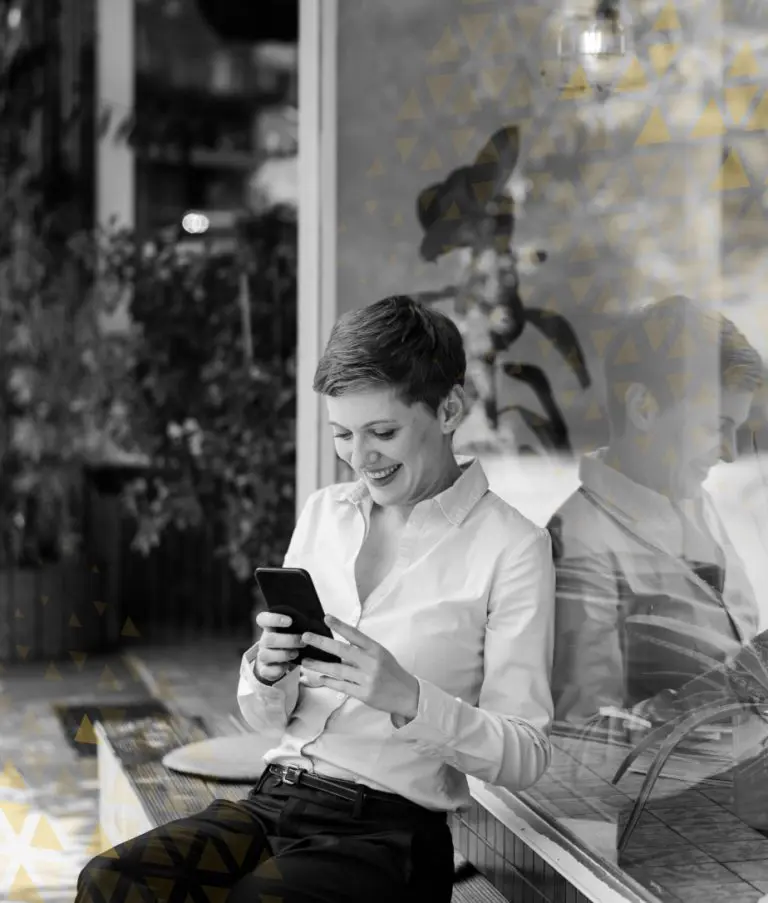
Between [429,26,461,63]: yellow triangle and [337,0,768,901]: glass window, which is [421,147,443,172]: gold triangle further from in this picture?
[429,26,461,63]: yellow triangle

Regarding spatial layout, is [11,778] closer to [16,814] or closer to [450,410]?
[16,814]

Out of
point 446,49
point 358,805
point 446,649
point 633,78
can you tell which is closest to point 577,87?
point 633,78

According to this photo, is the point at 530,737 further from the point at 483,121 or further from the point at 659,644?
the point at 483,121

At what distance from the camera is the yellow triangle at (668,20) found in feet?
5.25

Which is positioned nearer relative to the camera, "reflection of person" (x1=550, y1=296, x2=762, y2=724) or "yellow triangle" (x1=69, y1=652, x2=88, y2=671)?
"reflection of person" (x1=550, y1=296, x2=762, y2=724)

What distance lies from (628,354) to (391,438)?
39 cm

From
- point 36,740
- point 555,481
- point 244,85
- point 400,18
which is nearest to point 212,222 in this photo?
point 244,85

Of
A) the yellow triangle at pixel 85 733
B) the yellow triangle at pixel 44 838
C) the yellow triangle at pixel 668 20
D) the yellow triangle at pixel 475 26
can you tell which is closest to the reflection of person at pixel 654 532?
the yellow triangle at pixel 668 20

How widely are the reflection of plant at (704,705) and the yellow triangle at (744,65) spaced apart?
647 millimetres

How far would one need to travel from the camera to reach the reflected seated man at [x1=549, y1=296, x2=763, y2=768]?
150 cm

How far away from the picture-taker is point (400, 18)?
2.54 meters

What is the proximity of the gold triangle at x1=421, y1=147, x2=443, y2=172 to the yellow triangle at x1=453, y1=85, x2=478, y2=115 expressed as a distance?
100mm

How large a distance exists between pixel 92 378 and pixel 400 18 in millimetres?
2435

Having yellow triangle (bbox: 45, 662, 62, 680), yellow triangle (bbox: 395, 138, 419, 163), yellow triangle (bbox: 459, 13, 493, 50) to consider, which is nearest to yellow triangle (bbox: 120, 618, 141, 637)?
yellow triangle (bbox: 45, 662, 62, 680)
